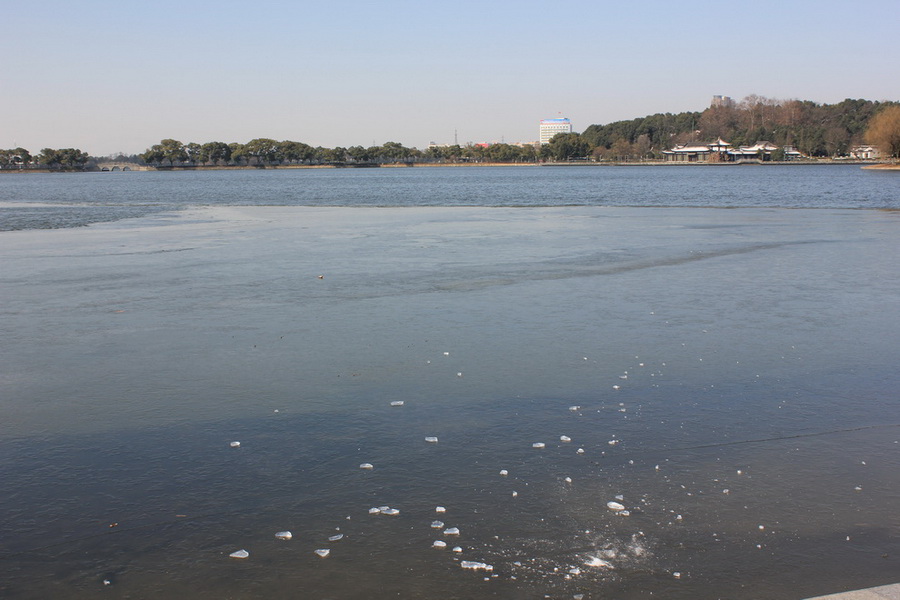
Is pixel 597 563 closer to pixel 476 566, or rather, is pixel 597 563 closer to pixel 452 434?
pixel 476 566

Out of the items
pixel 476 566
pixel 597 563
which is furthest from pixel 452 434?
pixel 597 563

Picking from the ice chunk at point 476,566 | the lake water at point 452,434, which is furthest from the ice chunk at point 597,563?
the ice chunk at point 476,566

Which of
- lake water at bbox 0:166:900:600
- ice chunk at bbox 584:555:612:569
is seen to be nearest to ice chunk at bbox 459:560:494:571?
lake water at bbox 0:166:900:600

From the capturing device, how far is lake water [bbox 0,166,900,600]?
18.2 feet

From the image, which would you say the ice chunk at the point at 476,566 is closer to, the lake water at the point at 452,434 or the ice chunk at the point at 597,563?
the lake water at the point at 452,434

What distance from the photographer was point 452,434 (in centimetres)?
799

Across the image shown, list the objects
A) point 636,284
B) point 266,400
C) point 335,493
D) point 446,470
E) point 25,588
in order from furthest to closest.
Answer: point 636,284 → point 266,400 → point 446,470 → point 335,493 → point 25,588

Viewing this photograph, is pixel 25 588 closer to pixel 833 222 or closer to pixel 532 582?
pixel 532 582

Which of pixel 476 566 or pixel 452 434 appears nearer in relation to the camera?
pixel 476 566

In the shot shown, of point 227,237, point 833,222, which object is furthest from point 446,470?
point 833,222

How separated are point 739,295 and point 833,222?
21135 millimetres

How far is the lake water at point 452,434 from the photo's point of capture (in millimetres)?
5547

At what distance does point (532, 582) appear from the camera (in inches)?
208

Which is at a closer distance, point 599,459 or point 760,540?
point 760,540
